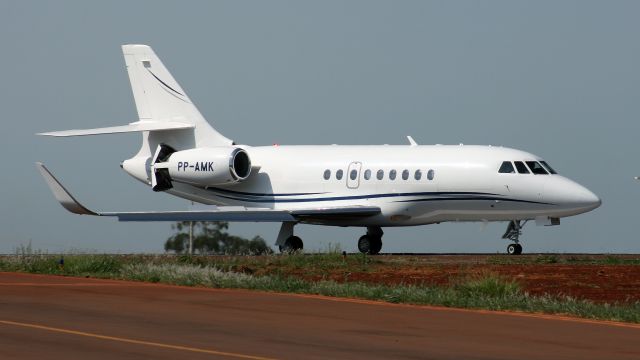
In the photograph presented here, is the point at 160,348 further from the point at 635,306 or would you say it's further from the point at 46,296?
the point at 635,306

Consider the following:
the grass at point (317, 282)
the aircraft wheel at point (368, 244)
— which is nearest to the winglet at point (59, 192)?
the grass at point (317, 282)

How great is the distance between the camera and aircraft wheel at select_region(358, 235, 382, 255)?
132ft

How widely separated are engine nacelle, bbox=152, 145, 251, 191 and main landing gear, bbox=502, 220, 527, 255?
844 centimetres

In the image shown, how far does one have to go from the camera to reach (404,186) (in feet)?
127

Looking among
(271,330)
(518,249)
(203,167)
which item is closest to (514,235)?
(518,249)

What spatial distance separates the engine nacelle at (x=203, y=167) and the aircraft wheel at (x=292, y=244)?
2.67m

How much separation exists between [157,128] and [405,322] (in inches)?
1107

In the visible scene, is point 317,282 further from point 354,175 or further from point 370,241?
point 370,241

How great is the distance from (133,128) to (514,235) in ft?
42.1

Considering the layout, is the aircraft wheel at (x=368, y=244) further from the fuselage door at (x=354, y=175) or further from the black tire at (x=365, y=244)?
the fuselage door at (x=354, y=175)

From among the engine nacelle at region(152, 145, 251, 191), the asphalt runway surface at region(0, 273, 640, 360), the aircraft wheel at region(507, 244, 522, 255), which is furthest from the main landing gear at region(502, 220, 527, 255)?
the asphalt runway surface at region(0, 273, 640, 360)

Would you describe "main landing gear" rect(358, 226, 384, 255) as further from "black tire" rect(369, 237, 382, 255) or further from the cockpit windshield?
the cockpit windshield

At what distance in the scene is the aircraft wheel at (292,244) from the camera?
131ft

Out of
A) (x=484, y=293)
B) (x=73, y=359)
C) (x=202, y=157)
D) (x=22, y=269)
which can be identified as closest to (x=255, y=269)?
(x=22, y=269)
